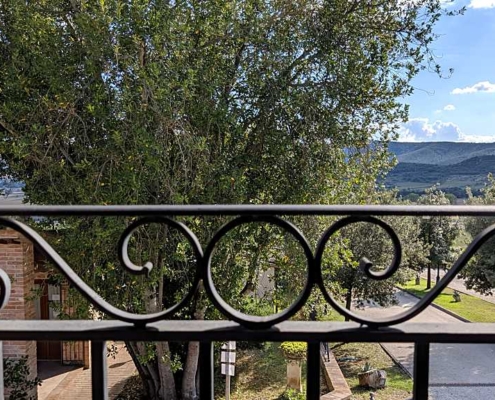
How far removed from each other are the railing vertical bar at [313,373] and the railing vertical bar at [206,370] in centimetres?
15

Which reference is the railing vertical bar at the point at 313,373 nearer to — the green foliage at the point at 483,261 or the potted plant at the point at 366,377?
the potted plant at the point at 366,377

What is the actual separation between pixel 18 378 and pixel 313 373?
19.1ft

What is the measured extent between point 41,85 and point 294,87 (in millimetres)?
2804

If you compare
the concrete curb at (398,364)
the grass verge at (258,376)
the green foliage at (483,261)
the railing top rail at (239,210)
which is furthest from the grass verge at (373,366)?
the railing top rail at (239,210)

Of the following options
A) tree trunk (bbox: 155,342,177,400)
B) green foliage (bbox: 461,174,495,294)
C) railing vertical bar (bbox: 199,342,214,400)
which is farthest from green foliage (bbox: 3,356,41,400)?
green foliage (bbox: 461,174,495,294)

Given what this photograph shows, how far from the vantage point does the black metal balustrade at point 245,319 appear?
0.56 m

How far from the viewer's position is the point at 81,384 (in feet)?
21.5

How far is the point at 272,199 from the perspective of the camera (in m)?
4.87

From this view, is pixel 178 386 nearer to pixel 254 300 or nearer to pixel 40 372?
pixel 254 300

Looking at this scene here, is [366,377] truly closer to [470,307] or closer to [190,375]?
[190,375]

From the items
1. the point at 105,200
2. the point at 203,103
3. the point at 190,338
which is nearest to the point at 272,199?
the point at 203,103

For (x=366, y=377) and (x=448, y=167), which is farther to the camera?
(x=448, y=167)

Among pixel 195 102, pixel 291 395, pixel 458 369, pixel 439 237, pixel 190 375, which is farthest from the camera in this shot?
pixel 439 237

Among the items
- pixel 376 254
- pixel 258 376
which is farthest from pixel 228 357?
pixel 376 254
